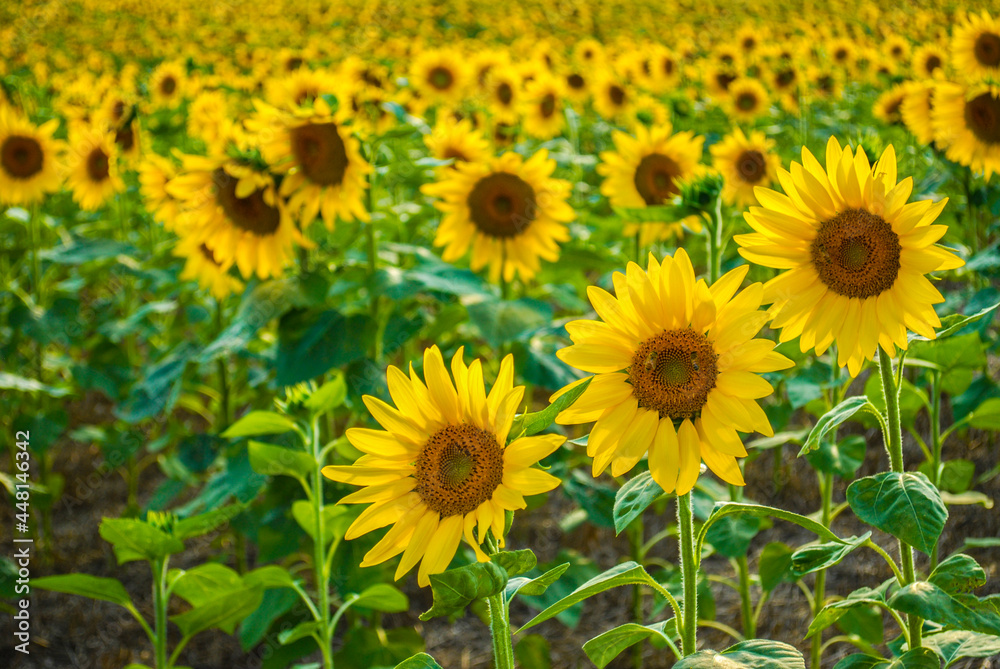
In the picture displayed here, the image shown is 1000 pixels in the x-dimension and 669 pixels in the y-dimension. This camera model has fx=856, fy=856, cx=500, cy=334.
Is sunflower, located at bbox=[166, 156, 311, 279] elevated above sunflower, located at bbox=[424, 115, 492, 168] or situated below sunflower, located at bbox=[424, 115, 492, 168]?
below

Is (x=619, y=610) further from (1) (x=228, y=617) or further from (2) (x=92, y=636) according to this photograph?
(2) (x=92, y=636)

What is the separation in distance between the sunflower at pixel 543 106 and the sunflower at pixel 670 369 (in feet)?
13.1

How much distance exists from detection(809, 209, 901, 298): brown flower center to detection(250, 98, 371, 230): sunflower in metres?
1.37

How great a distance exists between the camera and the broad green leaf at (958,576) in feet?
3.98

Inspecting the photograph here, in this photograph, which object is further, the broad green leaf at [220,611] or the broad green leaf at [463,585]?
the broad green leaf at [220,611]

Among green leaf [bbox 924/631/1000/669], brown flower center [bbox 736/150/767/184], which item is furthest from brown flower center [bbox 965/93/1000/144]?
green leaf [bbox 924/631/1000/669]

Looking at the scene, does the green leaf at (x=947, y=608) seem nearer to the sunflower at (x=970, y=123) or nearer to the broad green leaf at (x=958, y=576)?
the broad green leaf at (x=958, y=576)

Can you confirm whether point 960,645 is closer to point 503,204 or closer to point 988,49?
point 503,204

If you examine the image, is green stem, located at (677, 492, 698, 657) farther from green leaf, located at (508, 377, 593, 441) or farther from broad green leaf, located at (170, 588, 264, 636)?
broad green leaf, located at (170, 588, 264, 636)

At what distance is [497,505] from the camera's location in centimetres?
110

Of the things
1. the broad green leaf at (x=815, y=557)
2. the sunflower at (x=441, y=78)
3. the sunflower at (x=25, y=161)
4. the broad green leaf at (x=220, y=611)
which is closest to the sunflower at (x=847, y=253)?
the broad green leaf at (x=815, y=557)

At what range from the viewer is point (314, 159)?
2275 mm

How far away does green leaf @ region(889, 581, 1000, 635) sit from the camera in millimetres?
1140

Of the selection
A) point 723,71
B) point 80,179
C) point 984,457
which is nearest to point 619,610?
point 984,457
